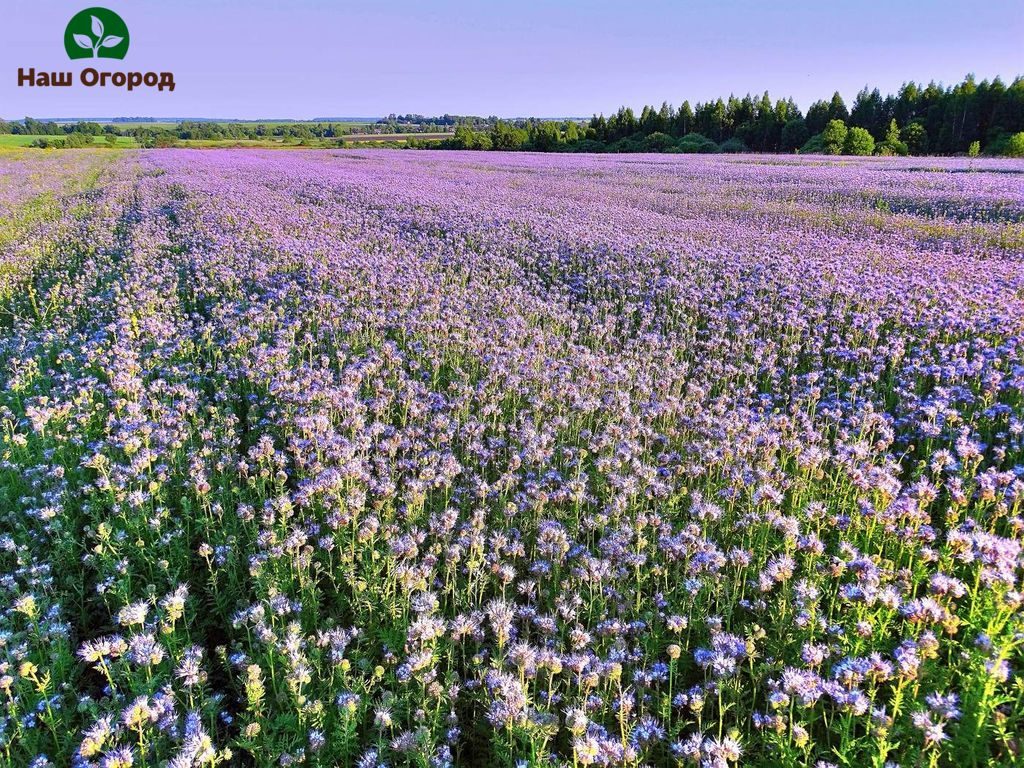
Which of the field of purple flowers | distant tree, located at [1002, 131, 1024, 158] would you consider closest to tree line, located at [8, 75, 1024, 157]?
distant tree, located at [1002, 131, 1024, 158]

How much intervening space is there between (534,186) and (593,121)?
5365 centimetres

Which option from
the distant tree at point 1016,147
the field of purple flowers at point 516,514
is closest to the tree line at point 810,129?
the distant tree at point 1016,147

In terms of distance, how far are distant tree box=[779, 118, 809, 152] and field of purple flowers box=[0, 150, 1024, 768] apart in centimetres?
5181

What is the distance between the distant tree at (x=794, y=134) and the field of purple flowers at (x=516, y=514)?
170ft

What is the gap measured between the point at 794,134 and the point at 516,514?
60.4 meters

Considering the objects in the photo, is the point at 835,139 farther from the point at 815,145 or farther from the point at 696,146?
the point at 696,146

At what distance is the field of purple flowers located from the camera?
2.42m

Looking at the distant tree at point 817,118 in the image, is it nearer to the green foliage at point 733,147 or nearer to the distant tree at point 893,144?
the green foliage at point 733,147

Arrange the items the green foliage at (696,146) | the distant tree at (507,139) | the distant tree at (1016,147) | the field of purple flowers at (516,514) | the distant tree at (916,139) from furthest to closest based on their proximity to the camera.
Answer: the distant tree at (507,139), the green foliage at (696,146), the distant tree at (916,139), the distant tree at (1016,147), the field of purple flowers at (516,514)

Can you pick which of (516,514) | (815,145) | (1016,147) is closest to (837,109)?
(815,145)

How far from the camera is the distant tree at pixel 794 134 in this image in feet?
178

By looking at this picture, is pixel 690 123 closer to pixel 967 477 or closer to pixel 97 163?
pixel 97 163

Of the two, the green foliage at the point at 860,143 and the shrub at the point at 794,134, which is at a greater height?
the shrub at the point at 794,134

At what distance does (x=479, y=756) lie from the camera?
8.63ft
